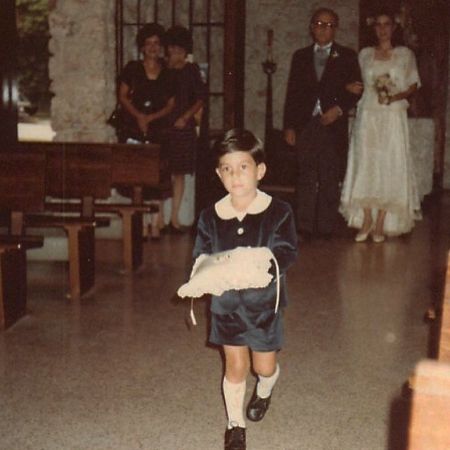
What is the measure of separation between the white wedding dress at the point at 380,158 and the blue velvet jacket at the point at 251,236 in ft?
15.7

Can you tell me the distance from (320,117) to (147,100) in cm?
152

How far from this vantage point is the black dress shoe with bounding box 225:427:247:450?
292 cm

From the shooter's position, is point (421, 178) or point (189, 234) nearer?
point (189, 234)

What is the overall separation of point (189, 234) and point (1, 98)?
6.77 ft

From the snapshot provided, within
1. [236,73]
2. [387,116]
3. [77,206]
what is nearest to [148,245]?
[77,206]

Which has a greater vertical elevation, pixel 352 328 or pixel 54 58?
pixel 54 58

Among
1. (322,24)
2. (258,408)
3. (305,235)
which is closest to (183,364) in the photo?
(258,408)

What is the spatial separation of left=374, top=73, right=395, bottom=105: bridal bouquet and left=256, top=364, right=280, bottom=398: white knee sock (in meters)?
4.61

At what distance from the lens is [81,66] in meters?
7.62

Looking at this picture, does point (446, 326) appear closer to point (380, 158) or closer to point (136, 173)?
point (136, 173)

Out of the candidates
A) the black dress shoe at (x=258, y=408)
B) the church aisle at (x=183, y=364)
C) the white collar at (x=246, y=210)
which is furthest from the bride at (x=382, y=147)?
the white collar at (x=246, y=210)

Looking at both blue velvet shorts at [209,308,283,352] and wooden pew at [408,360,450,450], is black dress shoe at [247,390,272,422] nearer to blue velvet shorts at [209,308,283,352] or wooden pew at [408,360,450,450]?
blue velvet shorts at [209,308,283,352]

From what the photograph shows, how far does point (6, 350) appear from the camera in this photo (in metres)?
4.25

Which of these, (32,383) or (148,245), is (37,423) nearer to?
(32,383)
